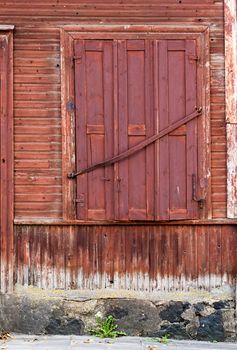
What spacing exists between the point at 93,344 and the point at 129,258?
→ 0.97 m

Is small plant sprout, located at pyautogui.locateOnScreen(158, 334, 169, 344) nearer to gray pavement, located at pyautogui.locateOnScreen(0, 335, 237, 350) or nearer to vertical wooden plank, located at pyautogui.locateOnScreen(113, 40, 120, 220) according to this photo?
gray pavement, located at pyautogui.locateOnScreen(0, 335, 237, 350)

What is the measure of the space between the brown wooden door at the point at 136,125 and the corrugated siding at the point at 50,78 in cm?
25

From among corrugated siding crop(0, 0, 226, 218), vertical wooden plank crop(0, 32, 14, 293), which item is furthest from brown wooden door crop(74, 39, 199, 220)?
vertical wooden plank crop(0, 32, 14, 293)

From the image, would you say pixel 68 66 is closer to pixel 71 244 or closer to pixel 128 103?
pixel 128 103

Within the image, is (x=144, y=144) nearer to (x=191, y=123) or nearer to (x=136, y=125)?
(x=136, y=125)

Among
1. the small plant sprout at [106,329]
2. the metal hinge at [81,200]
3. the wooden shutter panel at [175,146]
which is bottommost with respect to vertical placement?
the small plant sprout at [106,329]

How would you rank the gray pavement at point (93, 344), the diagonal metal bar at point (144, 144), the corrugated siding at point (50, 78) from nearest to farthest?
the gray pavement at point (93, 344) < the diagonal metal bar at point (144, 144) < the corrugated siding at point (50, 78)

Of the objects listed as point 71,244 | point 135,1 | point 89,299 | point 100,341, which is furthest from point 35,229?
point 135,1

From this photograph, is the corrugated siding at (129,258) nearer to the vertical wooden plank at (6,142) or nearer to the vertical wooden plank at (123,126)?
the vertical wooden plank at (6,142)

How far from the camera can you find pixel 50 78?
6508mm

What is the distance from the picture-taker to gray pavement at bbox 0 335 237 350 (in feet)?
20.2

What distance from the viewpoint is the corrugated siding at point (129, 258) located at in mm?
6535

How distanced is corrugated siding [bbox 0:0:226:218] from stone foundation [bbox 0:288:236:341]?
3.09ft

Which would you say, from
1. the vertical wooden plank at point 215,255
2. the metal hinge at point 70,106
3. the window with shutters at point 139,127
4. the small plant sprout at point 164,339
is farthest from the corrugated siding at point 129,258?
the metal hinge at point 70,106
